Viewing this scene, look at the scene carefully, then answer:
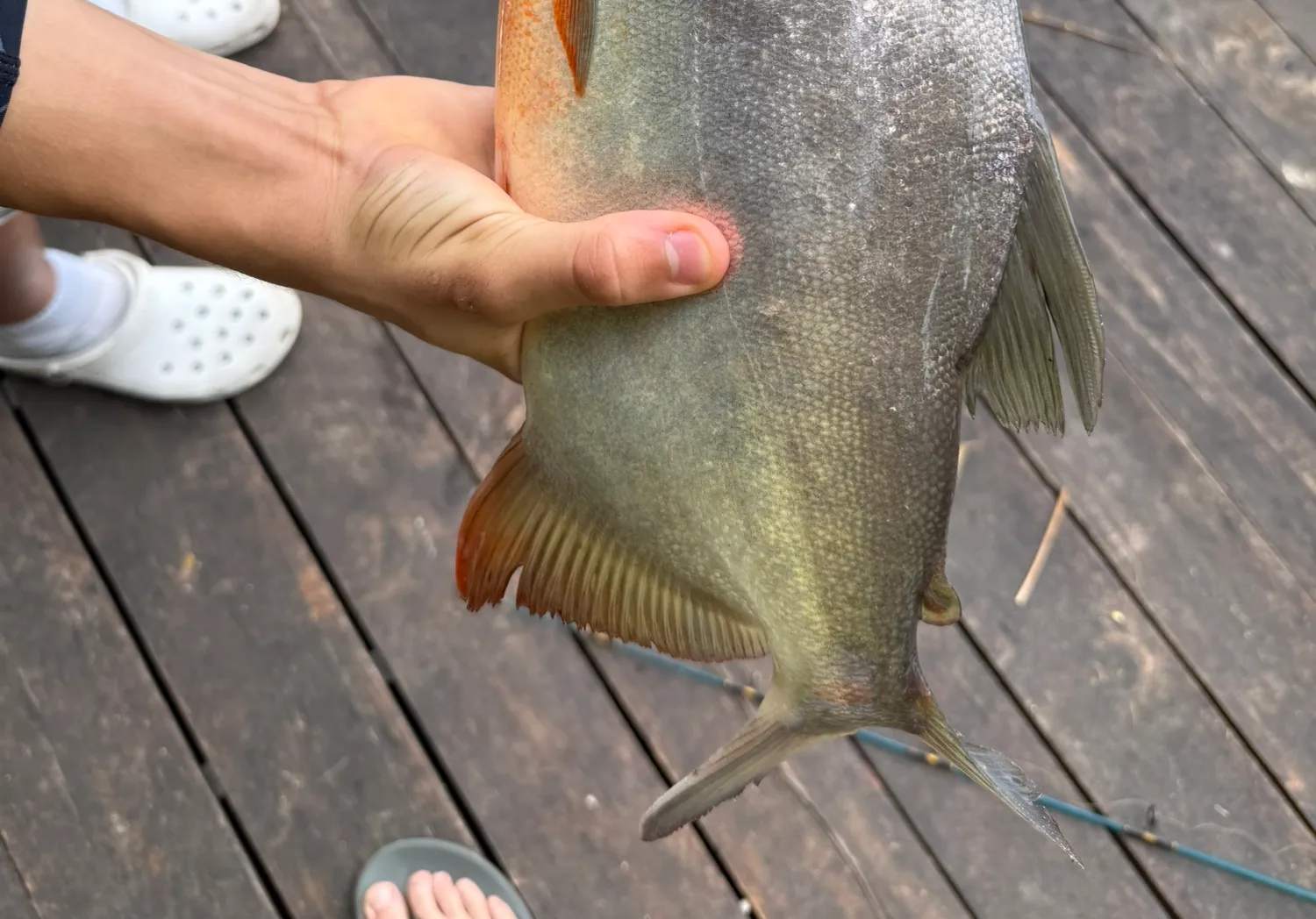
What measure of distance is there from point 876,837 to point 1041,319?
1.22 metres

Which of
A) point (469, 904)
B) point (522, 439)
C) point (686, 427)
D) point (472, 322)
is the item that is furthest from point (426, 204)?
point (469, 904)

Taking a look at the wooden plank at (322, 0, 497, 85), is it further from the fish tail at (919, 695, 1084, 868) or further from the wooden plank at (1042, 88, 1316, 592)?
the fish tail at (919, 695, 1084, 868)

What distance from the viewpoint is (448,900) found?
1.79m

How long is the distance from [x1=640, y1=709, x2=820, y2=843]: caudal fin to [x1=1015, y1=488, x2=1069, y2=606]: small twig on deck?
1.12 m

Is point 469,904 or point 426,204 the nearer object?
point 426,204

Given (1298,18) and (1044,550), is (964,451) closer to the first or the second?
(1044,550)

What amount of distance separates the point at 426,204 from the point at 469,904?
50.2 inches

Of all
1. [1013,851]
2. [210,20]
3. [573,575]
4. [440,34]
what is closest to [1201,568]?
[1013,851]

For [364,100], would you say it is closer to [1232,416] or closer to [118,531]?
[118,531]

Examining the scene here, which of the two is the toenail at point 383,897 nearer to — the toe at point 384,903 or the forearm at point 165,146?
the toe at point 384,903

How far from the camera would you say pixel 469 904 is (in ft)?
5.86

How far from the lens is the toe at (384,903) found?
1725 mm

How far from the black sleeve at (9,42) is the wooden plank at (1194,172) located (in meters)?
2.12

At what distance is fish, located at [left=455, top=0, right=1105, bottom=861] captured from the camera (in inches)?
34.7
